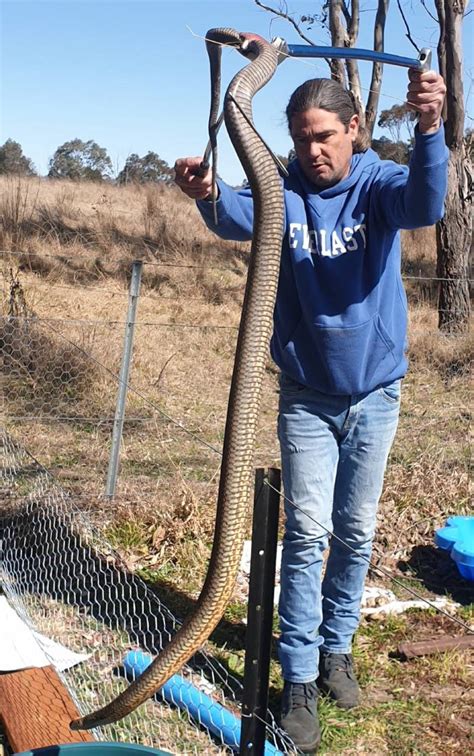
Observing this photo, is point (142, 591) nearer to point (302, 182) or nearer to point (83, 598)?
point (83, 598)

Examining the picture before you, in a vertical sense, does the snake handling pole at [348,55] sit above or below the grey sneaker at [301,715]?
above

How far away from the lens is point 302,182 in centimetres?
271

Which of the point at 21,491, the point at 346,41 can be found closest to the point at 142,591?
the point at 21,491

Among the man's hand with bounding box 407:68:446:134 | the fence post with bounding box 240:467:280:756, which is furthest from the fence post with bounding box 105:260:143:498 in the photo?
the man's hand with bounding box 407:68:446:134

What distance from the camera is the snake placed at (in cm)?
201

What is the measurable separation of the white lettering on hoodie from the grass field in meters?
0.67

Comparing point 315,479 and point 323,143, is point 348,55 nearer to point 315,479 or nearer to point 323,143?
point 323,143

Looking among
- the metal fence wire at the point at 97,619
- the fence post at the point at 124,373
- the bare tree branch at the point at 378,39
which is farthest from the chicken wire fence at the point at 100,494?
the bare tree branch at the point at 378,39

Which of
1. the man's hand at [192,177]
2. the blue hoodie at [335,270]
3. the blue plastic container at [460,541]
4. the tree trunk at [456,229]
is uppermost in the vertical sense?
the tree trunk at [456,229]

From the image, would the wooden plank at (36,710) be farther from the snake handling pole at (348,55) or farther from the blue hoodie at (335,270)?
the snake handling pole at (348,55)

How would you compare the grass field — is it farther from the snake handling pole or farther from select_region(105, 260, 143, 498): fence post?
the snake handling pole

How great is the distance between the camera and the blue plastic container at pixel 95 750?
2271 millimetres

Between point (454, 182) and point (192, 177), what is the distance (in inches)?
352

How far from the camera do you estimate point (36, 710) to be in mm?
2863
